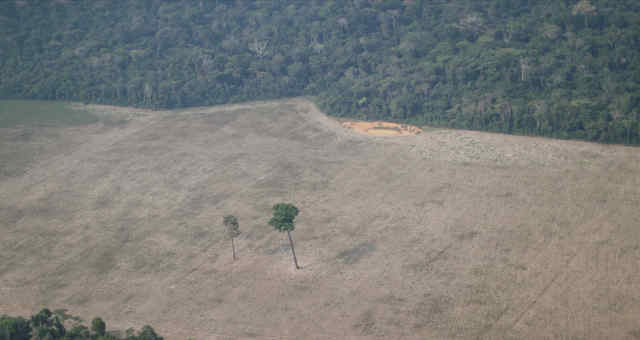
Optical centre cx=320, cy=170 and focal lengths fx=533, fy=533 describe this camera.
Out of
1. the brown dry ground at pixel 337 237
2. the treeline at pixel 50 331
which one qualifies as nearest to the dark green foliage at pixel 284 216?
the brown dry ground at pixel 337 237

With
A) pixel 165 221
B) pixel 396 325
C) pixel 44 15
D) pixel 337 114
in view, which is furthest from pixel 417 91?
pixel 44 15

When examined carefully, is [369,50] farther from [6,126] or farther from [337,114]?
[6,126]

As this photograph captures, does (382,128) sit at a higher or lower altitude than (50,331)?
higher

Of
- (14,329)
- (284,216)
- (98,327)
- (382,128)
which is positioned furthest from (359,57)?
(14,329)

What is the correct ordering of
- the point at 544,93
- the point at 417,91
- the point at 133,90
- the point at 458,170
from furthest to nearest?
the point at 133,90
the point at 417,91
the point at 544,93
the point at 458,170

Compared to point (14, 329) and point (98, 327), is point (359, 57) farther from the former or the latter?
point (14, 329)

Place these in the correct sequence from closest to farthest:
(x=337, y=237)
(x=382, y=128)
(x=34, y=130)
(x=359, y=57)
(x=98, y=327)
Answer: (x=98, y=327)
(x=337, y=237)
(x=382, y=128)
(x=34, y=130)
(x=359, y=57)

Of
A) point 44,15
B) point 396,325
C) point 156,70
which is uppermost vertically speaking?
point 44,15
